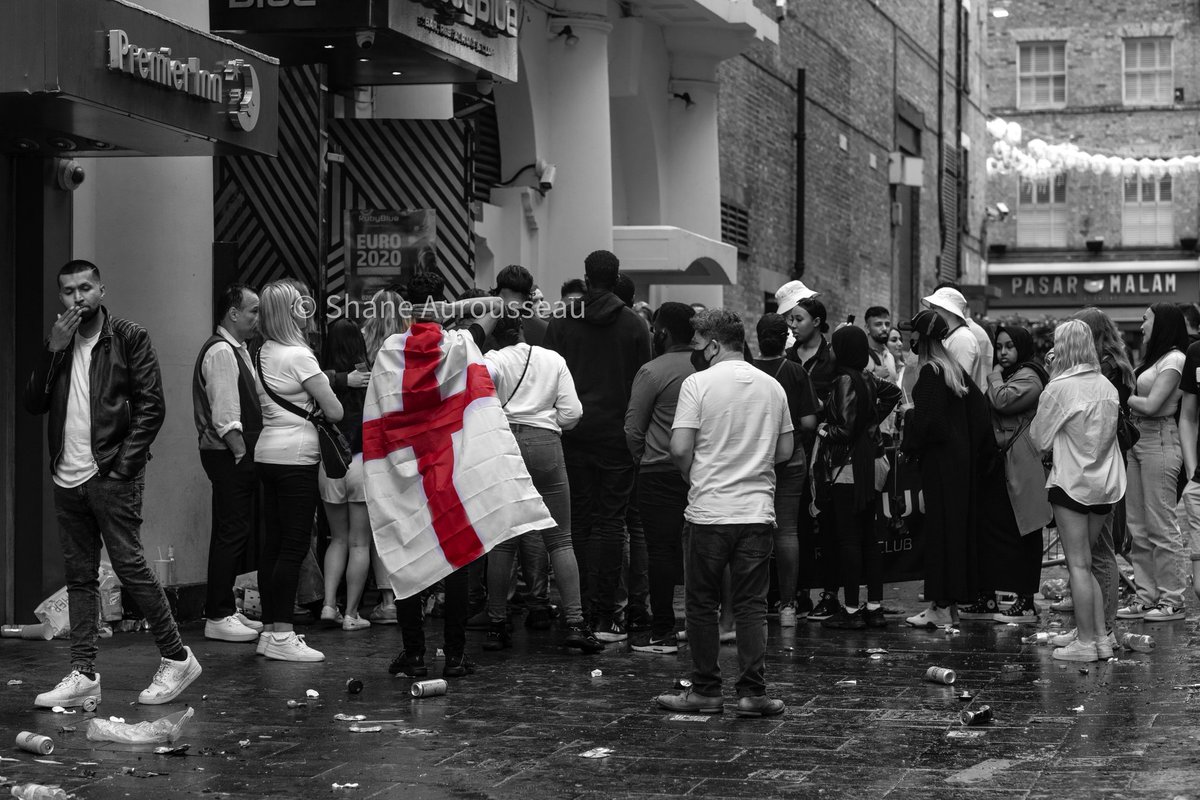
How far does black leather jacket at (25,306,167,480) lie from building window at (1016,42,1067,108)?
4778 cm

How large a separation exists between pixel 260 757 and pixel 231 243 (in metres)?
5.39

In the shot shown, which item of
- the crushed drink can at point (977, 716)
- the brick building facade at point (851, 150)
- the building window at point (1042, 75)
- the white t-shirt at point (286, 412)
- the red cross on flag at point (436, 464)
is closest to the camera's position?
the crushed drink can at point (977, 716)

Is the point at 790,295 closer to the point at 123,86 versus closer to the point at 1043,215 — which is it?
the point at 123,86

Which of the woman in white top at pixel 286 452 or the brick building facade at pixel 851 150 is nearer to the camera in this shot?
the woman in white top at pixel 286 452

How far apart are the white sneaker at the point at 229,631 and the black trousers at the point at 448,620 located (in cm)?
167

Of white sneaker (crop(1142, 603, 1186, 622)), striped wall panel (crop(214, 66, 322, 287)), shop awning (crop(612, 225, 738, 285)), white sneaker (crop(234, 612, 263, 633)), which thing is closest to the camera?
white sneaker (crop(234, 612, 263, 633))

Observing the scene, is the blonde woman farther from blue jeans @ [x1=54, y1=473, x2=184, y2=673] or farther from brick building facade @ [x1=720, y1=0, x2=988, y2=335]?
brick building facade @ [x1=720, y1=0, x2=988, y2=335]

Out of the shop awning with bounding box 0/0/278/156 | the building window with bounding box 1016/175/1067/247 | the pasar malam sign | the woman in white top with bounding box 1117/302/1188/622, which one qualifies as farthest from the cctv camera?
the building window with bounding box 1016/175/1067/247

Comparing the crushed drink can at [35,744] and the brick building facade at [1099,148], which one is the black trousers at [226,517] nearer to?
the crushed drink can at [35,744]

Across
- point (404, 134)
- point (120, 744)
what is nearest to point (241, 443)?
point (120, 744)

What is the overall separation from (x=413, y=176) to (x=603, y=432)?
366 cm

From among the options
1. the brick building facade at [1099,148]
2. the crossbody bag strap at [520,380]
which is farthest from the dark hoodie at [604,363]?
the brick building facade at [1099,148]

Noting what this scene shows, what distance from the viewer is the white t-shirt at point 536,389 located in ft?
31.4

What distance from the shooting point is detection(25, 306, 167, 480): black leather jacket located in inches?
305
